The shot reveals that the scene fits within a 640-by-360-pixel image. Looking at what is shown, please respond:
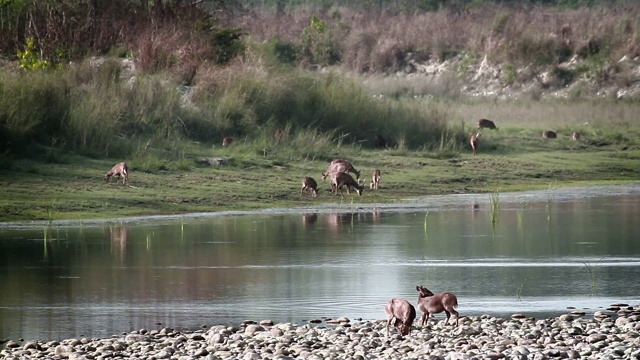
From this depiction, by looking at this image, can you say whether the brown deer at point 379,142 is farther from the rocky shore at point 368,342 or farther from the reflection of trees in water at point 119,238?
the rocky shore at point 368,342

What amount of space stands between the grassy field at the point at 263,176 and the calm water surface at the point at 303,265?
956 mm

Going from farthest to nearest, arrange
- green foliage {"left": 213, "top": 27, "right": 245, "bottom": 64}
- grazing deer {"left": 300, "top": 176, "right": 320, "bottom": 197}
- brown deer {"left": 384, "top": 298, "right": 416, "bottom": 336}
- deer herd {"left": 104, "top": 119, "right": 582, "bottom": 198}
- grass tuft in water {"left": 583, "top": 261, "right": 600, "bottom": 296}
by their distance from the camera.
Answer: green foliage {"left": 213, "top": 27, "right": 245, "bottom": 64} → grazing deer {"left": 300, "top": 176, "right": 320, "bottom": 197} → deer herd {"left": 104, "top": 119, "right": 582, "bottom": 198} → grass tuft in water {"left": 583, "top": 261, "right": 600, "bottom": 296} → brown deer {"left": 384, "top": 298, "right": 416, "bottom": 336}

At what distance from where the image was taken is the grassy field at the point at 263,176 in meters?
19.6

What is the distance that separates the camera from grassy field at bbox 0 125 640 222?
19562 mm

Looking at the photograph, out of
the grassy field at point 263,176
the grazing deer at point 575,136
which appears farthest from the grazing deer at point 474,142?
the grazing deer at point 575,136

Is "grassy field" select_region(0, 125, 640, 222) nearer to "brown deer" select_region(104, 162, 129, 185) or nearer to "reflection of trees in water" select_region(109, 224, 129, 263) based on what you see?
"brown deer" select_region(104, 162, 129, 185)

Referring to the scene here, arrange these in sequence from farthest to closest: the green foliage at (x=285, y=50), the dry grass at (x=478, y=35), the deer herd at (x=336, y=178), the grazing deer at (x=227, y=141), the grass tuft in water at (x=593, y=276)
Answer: the dry grass at (x=478, y=35)
the green foliage at (x=285, y=50)
the grazing deer at (x=227, y=141)
the deer herd at (x=336, y=178)
the grass tuft in water at (x=593, y=276)

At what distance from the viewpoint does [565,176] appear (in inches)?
1041

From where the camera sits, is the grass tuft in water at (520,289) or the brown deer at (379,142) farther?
the brown deer at (379,142)

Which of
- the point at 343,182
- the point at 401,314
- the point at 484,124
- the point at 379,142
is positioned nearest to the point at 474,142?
the point at 379,142

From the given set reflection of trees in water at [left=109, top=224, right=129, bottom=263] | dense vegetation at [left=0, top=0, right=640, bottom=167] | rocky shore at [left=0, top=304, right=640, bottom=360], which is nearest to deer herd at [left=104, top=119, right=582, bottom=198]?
dense vegetation at [left=0, top=0, right=640, bottom=167]

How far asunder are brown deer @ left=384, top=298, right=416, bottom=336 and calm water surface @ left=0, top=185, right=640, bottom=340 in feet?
2.96

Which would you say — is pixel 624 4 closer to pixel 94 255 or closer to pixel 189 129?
pixel 189 129

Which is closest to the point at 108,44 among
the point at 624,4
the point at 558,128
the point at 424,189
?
the point at 424,189
